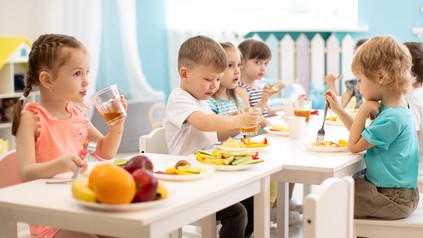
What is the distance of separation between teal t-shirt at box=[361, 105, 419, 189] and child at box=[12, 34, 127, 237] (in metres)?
0.91

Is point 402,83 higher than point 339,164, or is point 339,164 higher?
point 402,83

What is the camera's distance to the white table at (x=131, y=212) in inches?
62.5

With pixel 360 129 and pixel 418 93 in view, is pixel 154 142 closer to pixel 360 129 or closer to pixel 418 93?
pixel 360 129

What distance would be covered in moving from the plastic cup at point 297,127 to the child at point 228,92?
0.37 meters

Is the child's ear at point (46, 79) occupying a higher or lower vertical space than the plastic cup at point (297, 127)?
higher

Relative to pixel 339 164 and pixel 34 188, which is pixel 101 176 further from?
pixel 339 164

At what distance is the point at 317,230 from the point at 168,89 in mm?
4720

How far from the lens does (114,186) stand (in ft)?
5.08

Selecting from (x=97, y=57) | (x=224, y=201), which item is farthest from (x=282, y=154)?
(x=97, y=57)

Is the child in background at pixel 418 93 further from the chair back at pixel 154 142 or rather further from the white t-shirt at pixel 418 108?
the chair back at pixel 154 142

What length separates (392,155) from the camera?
2.50 m

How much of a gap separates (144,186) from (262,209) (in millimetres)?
698

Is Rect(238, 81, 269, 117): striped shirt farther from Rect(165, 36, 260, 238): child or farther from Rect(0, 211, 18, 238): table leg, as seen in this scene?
Rect(0, 211, 18, 238): table leg

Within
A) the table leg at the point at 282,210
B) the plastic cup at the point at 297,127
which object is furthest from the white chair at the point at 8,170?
the table leg at the point at 282,210
